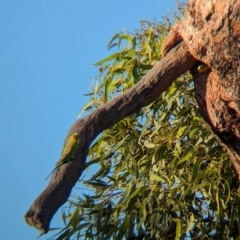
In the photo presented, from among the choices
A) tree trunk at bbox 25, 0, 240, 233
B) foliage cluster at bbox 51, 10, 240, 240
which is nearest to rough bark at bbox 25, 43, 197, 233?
tree trunk at bbox 25, 0, 240, 233

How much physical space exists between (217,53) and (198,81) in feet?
0.41

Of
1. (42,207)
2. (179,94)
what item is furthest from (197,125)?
(42,207)

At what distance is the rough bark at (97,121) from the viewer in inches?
47.4

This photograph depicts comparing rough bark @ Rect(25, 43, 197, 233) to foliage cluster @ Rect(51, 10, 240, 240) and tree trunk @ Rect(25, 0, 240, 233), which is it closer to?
tree trunk @ Rect(25, 0, 240, 233)

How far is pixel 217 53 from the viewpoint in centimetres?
136

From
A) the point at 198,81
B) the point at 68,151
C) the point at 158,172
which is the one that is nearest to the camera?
the point at 68,151

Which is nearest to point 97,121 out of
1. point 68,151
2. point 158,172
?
point 68,151

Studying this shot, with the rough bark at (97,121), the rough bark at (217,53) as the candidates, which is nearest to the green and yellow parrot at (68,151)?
the rough bark at (97,121)

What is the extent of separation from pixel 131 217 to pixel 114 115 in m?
0.72

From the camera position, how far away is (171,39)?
1.46 m

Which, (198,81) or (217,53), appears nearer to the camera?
(217,53)

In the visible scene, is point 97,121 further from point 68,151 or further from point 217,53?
point 217,53

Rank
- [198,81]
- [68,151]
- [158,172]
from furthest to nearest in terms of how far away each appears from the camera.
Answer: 1. [158,172]
2. [198,81]
3. [68,151]

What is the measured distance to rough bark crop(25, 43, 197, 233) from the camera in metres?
1.20
